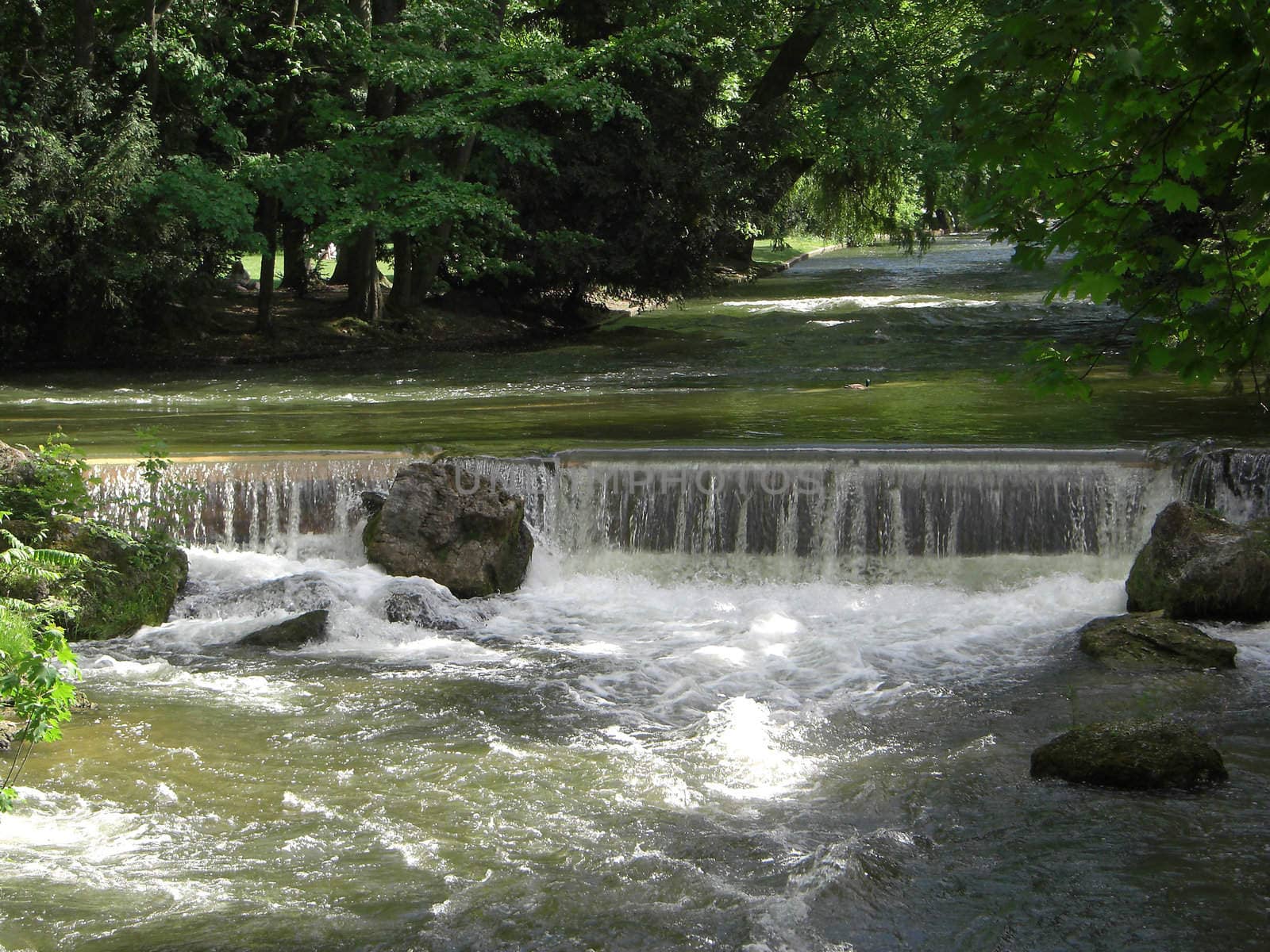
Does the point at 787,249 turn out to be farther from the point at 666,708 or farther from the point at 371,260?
the point at 666,708

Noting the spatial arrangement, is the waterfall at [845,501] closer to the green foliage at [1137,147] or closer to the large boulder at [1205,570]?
the large boulder at [1205,570]

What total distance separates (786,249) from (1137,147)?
5213cm

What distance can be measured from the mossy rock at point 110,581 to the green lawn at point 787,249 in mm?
30931

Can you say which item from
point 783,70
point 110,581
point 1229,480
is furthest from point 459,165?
point 1229,480

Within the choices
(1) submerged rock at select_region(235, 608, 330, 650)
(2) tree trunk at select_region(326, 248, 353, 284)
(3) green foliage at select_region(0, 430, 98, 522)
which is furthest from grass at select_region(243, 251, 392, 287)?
(1) submerged rock at select_region(235, 608, 330, 650)

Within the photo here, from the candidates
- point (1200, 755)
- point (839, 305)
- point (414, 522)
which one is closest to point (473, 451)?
point (414, 522)

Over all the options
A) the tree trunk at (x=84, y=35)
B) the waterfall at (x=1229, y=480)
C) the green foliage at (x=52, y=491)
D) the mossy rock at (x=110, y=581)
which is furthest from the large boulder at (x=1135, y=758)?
the tree trunk at (x=84, y=35)

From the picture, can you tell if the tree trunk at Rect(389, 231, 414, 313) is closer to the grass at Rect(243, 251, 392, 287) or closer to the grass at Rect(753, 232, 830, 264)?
the grass at Rect(243, 251, 392, 287)

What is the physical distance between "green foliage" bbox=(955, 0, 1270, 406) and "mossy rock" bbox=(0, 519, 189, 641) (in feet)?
25.0

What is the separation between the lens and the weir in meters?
12.3

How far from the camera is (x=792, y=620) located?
11156 mm

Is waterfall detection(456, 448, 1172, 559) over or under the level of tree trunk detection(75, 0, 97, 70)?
under

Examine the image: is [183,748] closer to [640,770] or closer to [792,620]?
[640,770]

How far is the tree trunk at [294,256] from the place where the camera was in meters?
26.1
